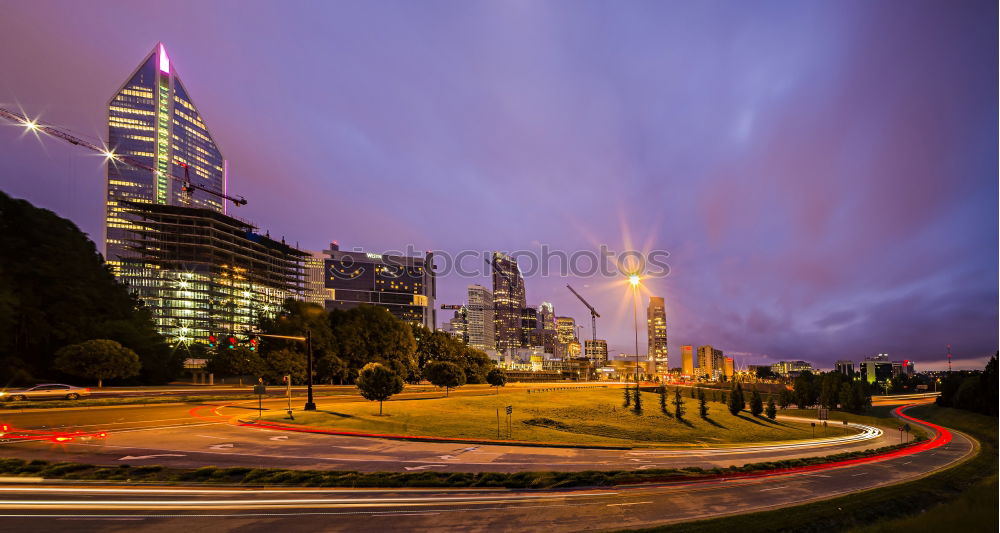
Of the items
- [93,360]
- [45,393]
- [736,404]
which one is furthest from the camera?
[736,404]

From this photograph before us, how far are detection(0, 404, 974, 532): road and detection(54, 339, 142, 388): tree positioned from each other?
5189cm

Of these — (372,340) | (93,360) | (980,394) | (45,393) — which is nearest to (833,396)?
(980,394)

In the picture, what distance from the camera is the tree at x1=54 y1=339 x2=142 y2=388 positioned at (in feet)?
187

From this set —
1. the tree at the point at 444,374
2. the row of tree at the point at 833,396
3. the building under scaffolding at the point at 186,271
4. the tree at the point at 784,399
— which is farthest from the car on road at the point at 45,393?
the building under scaffolding at the point at 186,271

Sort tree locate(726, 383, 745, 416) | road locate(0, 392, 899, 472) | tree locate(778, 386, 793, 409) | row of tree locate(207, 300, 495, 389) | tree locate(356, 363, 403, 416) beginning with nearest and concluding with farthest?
road locate(0, 392, 899, 472) < tree locate(356, 363, 403, 416) < tree locate(726, 383, 745, 416) < row of tree locate(207, 300, 495, 389) < tree locate(778, 386, 793, 409)

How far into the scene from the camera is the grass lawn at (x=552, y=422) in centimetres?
3778

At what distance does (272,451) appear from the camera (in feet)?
85.9

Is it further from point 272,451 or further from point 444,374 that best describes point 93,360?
point 272,451

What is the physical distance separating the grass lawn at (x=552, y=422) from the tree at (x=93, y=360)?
2906 cm

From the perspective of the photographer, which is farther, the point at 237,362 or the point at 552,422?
the point at 237,362

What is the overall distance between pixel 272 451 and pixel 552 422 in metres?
28.1

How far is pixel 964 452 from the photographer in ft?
166

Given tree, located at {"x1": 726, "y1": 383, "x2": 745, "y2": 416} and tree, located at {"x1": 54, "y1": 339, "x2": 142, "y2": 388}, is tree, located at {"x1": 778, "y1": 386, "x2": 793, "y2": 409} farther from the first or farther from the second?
tree, located at {"x1": 54, "y1": 339, "x2": 142, "y2": 388}

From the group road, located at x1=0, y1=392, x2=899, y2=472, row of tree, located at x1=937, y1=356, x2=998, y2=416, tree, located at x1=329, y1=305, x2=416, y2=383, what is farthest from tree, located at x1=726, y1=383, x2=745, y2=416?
tree, located at x1=329, y1=305, x2=416, y2=383
